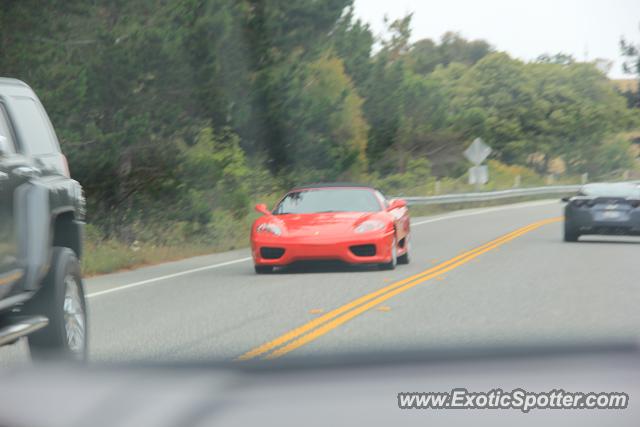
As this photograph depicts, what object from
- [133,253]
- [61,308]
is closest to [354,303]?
[61,308]

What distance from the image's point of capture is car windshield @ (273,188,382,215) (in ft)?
57.2

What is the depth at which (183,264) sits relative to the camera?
19.7m

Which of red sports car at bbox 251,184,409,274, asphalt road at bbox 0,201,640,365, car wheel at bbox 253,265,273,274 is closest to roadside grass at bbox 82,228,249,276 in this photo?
asphalt road at bbox 0,201,640,365

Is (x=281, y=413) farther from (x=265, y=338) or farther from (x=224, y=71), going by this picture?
(x=224, y=71)

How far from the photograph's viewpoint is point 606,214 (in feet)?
79.5

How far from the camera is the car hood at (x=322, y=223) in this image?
651 inches

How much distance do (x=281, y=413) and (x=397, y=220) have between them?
53.4ft

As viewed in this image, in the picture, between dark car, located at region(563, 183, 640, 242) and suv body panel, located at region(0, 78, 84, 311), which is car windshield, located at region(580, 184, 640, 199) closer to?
dark car, located at region(563, 183, 640, 242)

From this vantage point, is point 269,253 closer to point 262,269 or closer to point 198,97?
Answer: point 262,269

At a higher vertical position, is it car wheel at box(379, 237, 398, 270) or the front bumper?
the front bumper

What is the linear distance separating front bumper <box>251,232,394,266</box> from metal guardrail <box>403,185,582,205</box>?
21.1 m

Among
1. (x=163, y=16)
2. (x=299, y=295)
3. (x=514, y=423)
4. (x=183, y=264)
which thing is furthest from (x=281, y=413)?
(x=163, y=16)

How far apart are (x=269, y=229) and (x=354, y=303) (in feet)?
14.3

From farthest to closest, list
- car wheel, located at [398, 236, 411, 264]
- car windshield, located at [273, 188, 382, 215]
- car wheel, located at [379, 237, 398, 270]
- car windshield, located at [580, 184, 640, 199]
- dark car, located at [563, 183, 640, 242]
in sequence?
car windshield, located at [580, 184, 640, 199] → dark car, located at [563, 183, 640, 242] → car wheel, located at [398, 236, 411, 264] → car windshield, located at [273, 188, 382, 215] → car wheel, located at [379, 237, 398, 270]
